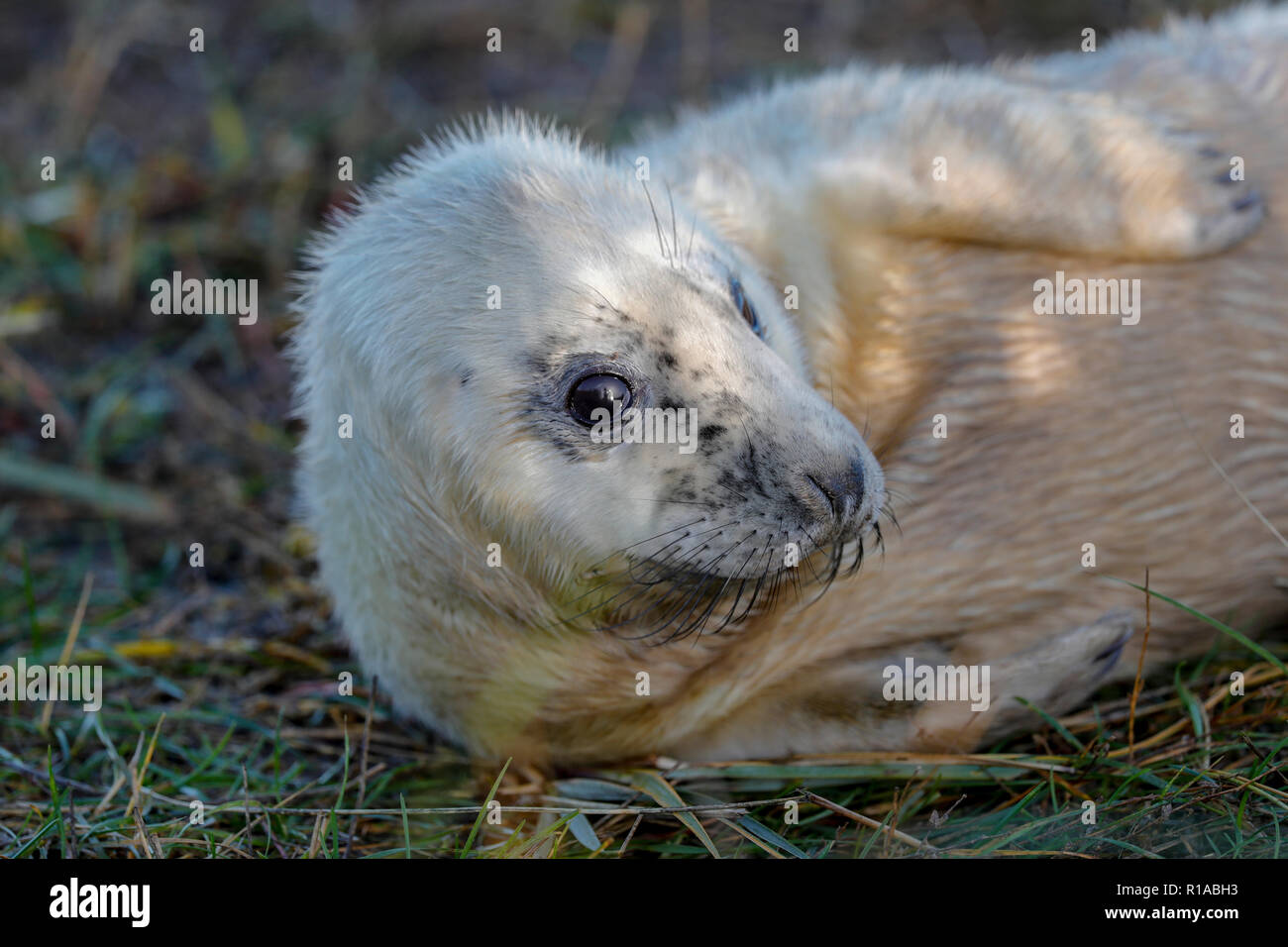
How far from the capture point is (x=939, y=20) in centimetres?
638

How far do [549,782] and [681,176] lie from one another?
150 cm

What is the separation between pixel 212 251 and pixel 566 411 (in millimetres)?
3166

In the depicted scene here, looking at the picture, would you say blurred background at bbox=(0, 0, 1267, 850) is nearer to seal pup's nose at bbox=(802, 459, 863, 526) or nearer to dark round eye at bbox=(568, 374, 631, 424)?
dark round eye at bbox=(568, 374, 631, 424)

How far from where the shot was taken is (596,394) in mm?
2459

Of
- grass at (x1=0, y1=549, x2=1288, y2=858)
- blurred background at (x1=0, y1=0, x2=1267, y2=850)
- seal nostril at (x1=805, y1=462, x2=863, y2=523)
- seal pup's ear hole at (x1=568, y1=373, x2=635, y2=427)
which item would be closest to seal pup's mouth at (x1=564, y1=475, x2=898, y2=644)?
seal nostril at (x1=805, y1=462, x2=863, y2=523)

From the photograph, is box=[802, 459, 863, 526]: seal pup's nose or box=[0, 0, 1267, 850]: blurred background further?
box=[0, 0, 1267, 850]: blurred background

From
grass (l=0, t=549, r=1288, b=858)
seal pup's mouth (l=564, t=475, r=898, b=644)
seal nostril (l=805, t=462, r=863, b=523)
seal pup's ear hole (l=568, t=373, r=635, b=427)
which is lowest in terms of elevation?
grass (l=0, t=549, r=1288, b=858)

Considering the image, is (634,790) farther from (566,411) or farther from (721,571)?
(566,411)

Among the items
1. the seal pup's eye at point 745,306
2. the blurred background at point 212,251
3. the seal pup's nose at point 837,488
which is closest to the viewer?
the seal pup's nose at point 837,488

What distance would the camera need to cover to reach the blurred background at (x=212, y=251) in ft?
11.6

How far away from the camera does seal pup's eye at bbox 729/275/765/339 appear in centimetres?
273

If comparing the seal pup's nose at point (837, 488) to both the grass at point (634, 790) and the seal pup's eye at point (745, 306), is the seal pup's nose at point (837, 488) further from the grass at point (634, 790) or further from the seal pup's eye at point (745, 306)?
the grass at point (634, 790)

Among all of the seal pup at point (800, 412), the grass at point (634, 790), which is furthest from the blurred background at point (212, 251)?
the seal pup at point (800, 412)

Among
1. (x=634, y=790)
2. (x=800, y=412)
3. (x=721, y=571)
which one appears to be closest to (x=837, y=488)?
(x=800, y=412)
